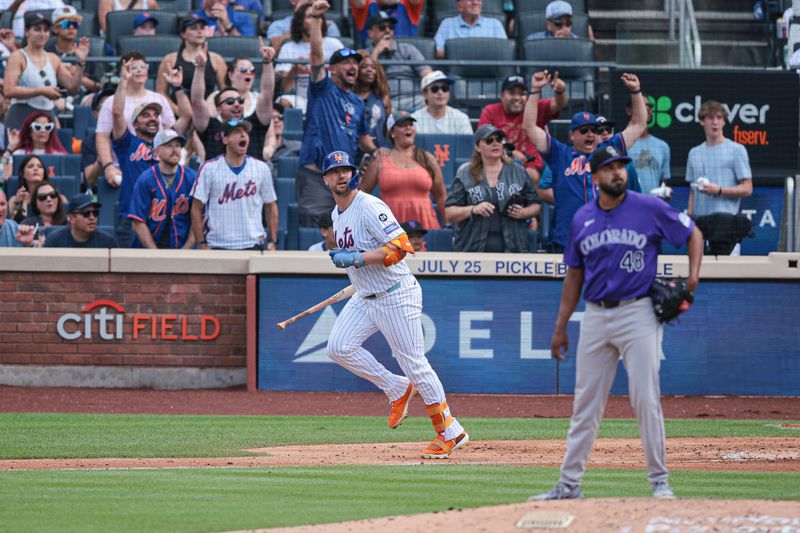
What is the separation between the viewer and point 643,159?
541 inches

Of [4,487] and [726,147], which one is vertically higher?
[726,147]

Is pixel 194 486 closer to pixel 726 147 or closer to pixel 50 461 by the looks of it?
pixel 50 461

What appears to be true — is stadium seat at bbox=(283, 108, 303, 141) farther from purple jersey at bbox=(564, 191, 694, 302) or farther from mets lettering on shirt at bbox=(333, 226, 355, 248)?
purple jersey at bbox=(564, 191, 694, 302)

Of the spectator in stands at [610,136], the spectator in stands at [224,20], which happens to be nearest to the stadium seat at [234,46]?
the spectator in stands at [224,20]

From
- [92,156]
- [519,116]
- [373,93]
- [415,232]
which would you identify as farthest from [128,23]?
[415,232]

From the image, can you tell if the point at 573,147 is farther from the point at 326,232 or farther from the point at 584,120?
the point at 326,232

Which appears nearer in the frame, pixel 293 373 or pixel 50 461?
pixel 50 461

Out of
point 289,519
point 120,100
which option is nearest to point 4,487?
point 289,519

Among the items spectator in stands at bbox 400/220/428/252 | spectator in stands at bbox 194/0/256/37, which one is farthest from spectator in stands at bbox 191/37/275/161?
spectator in stands at bbox 194/0/256/37

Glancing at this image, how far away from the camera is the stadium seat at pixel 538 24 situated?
56.8 feet

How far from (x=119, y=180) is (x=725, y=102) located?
6.58 metres

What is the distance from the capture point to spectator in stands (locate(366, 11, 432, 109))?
15.8 meters

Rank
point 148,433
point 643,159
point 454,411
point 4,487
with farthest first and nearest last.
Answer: point 643,159 < point 454,411 < point 148,433 < point 4,487

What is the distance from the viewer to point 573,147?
13.3m
